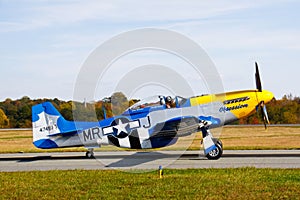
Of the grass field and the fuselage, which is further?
the grass field

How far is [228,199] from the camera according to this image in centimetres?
1020

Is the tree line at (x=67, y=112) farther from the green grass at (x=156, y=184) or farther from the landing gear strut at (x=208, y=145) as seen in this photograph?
the green grass at (x=156, y=184)

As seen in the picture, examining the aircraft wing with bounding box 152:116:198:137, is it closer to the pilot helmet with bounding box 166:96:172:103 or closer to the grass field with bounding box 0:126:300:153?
the pilot helmet with bounding box 166:96:172:103

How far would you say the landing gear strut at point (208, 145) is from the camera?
58.9 feet

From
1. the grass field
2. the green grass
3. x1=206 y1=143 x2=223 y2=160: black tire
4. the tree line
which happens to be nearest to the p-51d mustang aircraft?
x1=206 y1=143 x2=223 y2=160: black tire

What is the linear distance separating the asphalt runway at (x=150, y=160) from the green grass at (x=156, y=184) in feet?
6.24

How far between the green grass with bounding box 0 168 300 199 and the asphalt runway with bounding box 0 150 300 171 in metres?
1.90

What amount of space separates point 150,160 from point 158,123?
58.4 inches

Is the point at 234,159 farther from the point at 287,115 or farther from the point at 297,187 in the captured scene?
the point at 287,115

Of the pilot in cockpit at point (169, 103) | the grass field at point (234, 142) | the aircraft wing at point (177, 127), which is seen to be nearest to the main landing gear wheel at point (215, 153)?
the aircraft wing at point (177, 127)

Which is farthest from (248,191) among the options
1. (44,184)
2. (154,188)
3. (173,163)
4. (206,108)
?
(206,108)

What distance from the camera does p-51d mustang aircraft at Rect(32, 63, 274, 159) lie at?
18.2 metres

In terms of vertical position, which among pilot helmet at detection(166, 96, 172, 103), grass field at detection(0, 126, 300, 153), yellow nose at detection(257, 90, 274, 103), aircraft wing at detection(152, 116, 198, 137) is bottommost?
grass field at detection(0, 126, 300, 153)

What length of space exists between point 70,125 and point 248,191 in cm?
1074
